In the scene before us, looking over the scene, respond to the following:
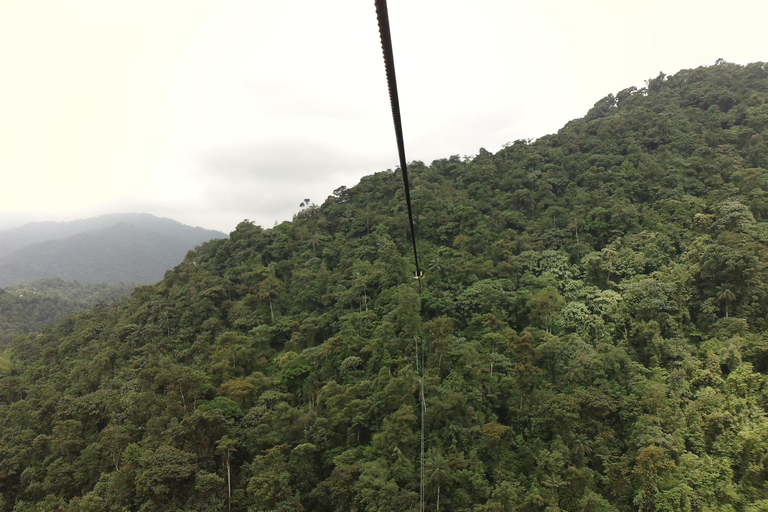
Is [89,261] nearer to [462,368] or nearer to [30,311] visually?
[30,311]

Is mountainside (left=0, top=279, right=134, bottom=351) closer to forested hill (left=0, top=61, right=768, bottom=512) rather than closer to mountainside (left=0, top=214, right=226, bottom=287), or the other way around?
forested hill (left=0, top=61, right=768, bottom=512)

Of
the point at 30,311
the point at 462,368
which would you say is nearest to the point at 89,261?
the point at 30,311

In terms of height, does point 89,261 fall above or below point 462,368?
above

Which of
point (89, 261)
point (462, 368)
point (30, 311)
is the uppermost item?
point (89, 261)

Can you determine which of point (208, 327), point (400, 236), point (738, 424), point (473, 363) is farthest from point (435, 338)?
point (208, 327)

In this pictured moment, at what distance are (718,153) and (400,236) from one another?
26.4 meters

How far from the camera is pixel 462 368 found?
739 inches

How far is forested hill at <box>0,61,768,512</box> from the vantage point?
46.3ft

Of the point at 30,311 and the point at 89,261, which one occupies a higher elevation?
the point at 89,261

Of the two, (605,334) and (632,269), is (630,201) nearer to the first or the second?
(632,269)

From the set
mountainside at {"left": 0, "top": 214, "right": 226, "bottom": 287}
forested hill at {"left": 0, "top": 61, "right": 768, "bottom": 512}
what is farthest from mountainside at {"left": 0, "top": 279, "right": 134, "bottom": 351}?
mountainside at {"left": 0, "top": 214, "right": 226, "bottom": 287}

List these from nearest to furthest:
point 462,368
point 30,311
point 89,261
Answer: point 462,368 < point 30,311 < point 89,261

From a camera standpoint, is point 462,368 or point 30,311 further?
point 30,311

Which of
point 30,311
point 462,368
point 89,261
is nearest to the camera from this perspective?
point 462,368
